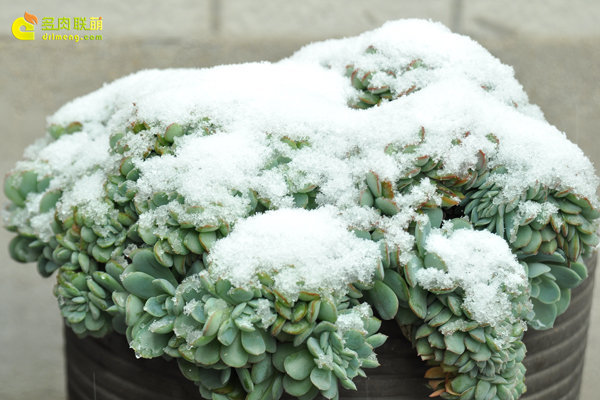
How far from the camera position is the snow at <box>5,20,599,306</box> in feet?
2.45

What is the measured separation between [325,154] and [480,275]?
0.79 feet

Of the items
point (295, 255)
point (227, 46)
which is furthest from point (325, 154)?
point (227, 46)

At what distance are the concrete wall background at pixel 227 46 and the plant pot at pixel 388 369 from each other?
2.20 m

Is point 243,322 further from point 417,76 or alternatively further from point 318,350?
point 417,76

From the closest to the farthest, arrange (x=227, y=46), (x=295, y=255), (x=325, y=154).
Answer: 1. (x=295, y=255)
2. (x=325, y=154)
3. (x=227, y=46)

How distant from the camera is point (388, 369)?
32.1 inches

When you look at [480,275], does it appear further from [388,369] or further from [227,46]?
[227,46]

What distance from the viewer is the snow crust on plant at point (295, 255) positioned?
0.71m

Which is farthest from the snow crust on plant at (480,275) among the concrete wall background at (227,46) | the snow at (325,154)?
the concrete wall background at (227,46)

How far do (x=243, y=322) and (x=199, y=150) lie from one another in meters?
0.25

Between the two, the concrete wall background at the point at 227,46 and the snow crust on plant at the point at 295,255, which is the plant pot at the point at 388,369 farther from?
the concrete wall background at the point at 227,46

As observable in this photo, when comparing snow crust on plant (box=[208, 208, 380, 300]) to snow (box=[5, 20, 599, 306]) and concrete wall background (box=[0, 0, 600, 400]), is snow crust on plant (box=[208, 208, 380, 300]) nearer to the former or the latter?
snow (box=[5, 20, 599, 306])

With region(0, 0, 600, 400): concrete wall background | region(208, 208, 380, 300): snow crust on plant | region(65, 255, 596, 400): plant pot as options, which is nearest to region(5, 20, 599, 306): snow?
region(208, 208, 380, 300): snow crust on plant

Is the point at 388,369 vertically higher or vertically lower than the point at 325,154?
lower
